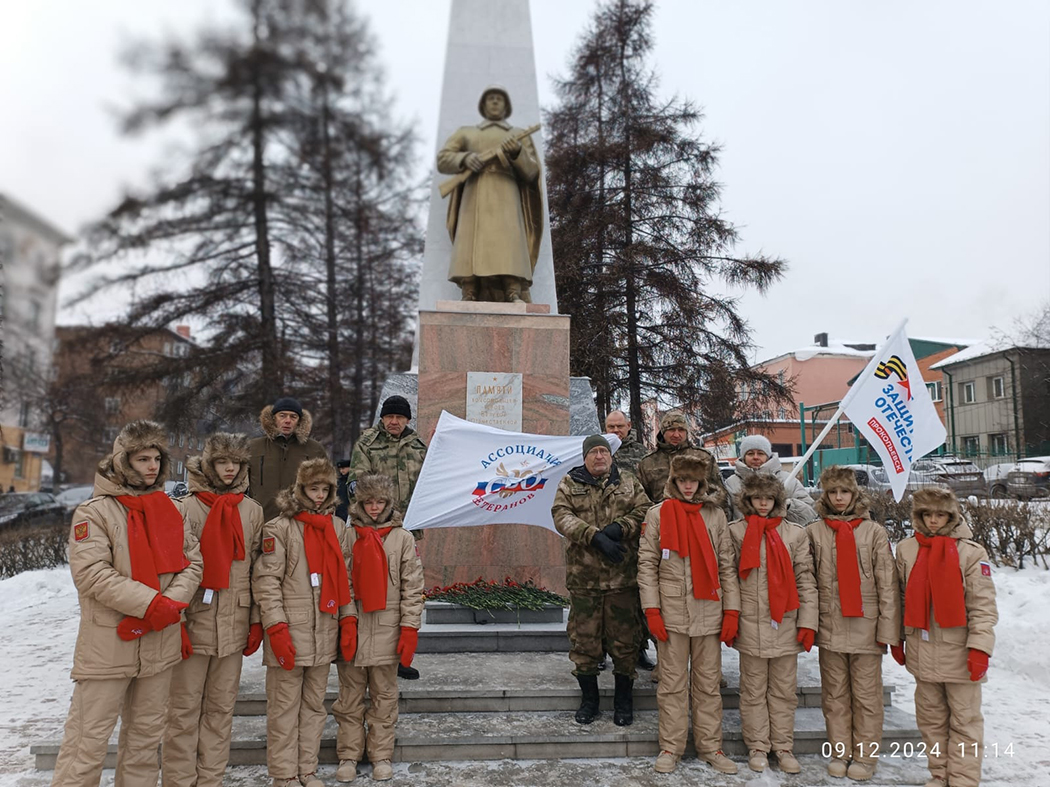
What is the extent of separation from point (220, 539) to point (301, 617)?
20.4 inches

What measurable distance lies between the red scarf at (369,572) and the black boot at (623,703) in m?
1.43

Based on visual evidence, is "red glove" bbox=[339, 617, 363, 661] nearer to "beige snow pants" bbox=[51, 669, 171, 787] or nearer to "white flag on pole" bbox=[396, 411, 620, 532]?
"beige snow pants" bbox=[51, 669, 171, 787]

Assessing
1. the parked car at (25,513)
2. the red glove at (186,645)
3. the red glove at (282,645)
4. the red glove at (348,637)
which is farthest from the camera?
the parked car at (25,513)

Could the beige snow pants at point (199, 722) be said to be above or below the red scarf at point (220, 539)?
below

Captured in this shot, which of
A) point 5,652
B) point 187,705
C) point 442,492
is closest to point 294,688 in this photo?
point 187,705

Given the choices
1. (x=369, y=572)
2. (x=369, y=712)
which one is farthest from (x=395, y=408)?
(x=369, y=712)

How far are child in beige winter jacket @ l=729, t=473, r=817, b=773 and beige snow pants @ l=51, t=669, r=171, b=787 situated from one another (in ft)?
9.00

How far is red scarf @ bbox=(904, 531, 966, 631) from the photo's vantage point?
3453 millimetres

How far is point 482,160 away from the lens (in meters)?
6.83

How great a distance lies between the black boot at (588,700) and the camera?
4078mm

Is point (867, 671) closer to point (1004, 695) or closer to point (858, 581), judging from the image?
point (858, 581)

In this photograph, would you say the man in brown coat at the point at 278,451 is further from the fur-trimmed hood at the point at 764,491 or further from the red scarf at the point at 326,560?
the fur-trimmed hood at the point at 764,491

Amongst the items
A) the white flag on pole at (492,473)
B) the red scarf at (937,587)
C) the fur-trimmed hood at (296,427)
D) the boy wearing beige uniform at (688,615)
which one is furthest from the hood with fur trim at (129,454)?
the red scarf at (937,587)

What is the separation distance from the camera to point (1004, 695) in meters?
5.20
